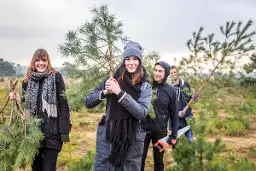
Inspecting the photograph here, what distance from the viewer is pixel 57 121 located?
3301 millimetres

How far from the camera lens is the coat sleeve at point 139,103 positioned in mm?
2551

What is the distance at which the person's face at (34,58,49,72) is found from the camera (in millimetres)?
3311

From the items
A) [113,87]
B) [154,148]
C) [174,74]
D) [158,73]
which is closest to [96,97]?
[113,87]

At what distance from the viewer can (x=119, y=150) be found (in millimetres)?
2740

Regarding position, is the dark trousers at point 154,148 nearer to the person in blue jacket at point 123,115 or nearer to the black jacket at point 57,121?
the black jacket at point 57,121

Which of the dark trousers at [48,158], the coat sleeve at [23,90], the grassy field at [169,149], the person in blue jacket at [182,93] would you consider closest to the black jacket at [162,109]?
the person in blue jacket at [182,93]

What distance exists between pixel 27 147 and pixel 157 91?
195cm

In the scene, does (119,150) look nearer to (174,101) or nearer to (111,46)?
(111,46)

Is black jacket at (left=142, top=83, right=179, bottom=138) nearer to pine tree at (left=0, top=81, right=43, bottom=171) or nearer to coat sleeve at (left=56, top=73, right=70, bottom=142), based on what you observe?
coat sleeve at (left=56, top=73, right=70, bottom=142)

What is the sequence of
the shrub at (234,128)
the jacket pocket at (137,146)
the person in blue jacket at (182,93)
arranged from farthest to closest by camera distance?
the shrub at (234,128) < the person in blue jacket at (182,93) < the jacket pocket at (137,146)

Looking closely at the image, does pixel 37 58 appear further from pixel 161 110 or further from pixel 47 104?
pixel 161 110

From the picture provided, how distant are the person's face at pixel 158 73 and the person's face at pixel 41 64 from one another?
54.6 inches

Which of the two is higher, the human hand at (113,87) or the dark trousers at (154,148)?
the human hand at (113,87)

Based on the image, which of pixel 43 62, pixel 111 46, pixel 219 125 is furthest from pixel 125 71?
pixel 219 125
